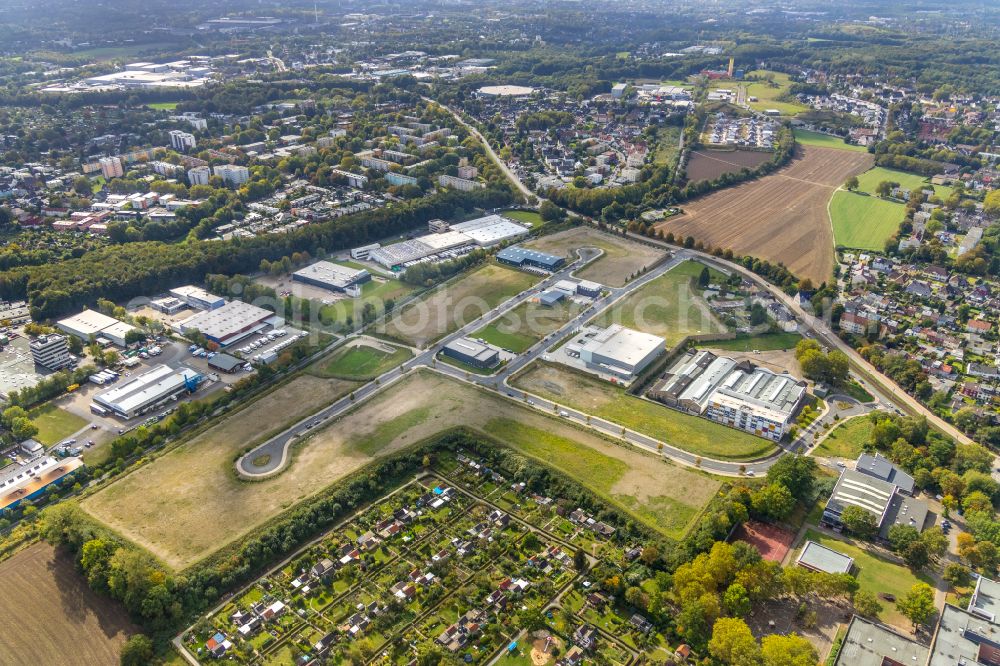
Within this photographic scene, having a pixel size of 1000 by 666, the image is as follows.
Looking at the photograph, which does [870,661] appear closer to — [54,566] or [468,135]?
[54,566]

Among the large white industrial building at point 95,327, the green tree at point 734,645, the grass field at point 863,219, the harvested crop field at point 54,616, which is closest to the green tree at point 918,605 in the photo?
the green tree at point 734,645

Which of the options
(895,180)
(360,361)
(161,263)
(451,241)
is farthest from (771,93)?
(161,263)

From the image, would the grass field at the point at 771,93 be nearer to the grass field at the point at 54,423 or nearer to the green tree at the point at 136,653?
the grass field at the point at 54,423

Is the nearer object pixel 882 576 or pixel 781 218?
pixel 882 576

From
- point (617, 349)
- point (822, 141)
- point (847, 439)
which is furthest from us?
point (822, 141)

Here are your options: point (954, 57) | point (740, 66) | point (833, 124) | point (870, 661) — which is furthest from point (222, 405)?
point (954, 57)

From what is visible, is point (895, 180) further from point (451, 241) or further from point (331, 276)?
point (331, 276)

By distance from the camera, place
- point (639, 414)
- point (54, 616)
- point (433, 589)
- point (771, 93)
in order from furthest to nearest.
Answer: point (771, 93)
point (639, 414)
point (433, 589)
point (54, 616)
